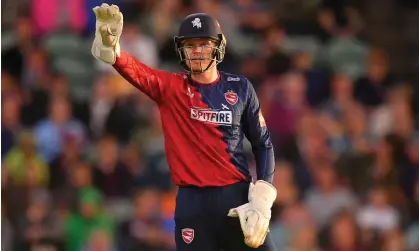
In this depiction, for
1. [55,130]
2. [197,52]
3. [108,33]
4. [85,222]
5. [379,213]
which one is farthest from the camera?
[55,130]

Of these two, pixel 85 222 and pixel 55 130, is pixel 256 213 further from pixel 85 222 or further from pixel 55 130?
pixel 55 130

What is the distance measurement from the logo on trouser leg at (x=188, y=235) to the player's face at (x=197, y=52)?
0.88 m

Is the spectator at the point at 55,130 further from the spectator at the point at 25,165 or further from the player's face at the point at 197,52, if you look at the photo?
the player's face at the point at 197,52

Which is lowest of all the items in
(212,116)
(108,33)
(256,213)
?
(256,213)

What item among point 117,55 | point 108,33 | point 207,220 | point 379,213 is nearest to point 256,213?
point 207,220

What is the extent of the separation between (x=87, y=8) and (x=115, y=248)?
3495 millimetres

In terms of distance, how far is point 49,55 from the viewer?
45.8 feet

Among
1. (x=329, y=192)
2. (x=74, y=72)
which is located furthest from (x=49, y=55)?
(x=329, y=192)

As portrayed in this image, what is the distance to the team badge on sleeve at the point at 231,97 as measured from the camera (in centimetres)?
664

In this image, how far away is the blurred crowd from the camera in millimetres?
11828

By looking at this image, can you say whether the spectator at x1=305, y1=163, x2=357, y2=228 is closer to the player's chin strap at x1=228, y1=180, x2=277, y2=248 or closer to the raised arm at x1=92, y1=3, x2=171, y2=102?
the player's chin strap at x1=228, y1=180, x2=277, y2=248

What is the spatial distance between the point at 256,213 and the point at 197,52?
3.05ft

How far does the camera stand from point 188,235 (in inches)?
261

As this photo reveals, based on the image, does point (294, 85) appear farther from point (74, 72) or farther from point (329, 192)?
point (74, 72)
